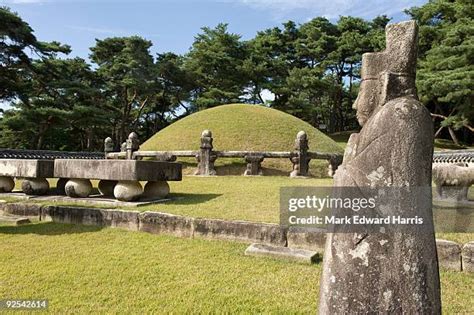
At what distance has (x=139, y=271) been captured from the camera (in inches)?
142

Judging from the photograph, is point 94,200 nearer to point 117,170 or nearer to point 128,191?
point 128,191

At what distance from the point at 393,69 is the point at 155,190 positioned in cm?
587

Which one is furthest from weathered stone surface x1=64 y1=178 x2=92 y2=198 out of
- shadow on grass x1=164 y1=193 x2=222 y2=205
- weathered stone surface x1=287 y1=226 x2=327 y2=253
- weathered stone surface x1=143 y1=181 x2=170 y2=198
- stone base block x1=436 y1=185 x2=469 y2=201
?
stone base block x1=436 y1=185 x2=469 y2=201

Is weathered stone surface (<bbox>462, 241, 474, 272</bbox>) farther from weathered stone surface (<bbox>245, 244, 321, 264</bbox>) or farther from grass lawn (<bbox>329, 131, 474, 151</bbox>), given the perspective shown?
grass lawn (<bbox>329, 131, 474, 151</bbox>)

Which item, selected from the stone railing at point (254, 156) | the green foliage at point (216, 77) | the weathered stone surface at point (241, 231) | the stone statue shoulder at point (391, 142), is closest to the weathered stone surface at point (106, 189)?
the weathered stone surface at point (241, 231)

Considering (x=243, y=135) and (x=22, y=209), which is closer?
(x=22, y=209)

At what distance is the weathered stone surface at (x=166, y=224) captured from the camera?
194 inches

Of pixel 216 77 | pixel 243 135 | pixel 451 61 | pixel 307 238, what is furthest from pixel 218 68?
pixel 307 238

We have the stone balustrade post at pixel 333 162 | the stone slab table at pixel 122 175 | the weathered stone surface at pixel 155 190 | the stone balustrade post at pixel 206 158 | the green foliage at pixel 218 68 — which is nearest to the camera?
the stone slab table at pixel 122 175

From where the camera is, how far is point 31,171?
6805mm

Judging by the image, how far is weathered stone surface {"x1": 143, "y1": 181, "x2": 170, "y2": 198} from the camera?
7048 millimetres

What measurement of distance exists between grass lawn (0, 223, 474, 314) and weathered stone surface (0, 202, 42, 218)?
1196mm

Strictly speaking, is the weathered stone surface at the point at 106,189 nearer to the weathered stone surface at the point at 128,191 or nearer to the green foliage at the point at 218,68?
the weathered stone surface at the point at 128,191

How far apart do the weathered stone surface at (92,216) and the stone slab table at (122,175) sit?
2.53 ft
